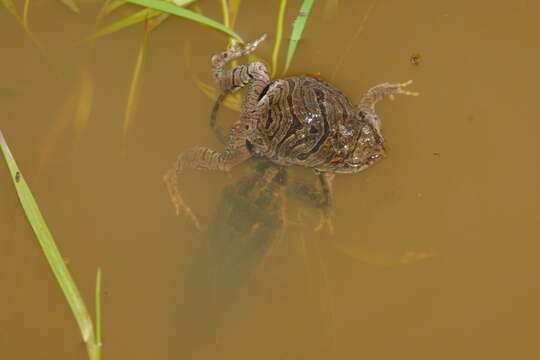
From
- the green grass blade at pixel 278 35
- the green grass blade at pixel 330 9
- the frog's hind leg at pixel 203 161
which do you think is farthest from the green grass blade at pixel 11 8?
the green grass blade at pixel 330 9

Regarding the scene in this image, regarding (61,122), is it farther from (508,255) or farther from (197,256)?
(508,255)

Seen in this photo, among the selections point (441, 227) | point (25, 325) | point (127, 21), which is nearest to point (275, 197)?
point (441, 227)

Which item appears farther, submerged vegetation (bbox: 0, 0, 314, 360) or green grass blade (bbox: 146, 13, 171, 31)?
green grass blade (bbox: 146, 13, 171, 31)

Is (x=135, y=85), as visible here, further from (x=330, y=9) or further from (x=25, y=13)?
(x=330, y=9)

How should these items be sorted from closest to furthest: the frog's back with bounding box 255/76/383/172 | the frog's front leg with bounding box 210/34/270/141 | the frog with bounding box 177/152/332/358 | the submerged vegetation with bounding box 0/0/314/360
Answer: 1. the frog's back with bounding box 255/76/383/172
2. the submerged vegetation with bounding box 0/0/314/360
3. the frog's front leg with bounding box 210/34/270/141
4. the frog with bounding box 177/152/332/358

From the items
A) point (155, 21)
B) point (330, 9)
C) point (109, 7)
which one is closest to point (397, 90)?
point (330, 9)

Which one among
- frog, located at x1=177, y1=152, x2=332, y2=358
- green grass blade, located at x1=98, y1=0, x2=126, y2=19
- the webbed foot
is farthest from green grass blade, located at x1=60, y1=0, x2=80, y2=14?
the webbed foot

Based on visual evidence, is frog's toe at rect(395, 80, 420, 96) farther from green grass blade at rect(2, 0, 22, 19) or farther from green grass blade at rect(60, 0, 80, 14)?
green grass blade at rect(2, 0, 22, 19)
